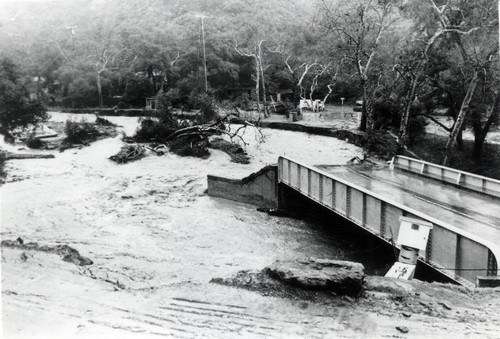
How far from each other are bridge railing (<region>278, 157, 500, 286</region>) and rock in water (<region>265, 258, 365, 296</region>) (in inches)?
112

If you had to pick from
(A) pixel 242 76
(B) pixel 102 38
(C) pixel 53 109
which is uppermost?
(B) pixel 102 38

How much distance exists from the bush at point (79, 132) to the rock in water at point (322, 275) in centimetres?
2830

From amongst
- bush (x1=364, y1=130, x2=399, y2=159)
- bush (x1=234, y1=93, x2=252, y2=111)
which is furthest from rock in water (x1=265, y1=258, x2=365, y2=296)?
bush (x1=234, y1=93, x2=252, y2=111)

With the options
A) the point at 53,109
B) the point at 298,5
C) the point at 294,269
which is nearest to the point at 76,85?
the point at 53,109

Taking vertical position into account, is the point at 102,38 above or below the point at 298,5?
below

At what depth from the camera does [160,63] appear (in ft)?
173

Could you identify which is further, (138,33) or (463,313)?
(138,33)

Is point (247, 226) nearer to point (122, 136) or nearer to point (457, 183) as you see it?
point (457, 183)

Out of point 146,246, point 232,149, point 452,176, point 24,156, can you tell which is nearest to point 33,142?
point 24,156

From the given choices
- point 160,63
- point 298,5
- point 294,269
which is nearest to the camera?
point 294,269

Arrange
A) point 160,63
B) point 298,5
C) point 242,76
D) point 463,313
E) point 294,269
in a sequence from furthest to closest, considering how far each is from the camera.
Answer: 1. point 298,5
2. point 242,76
3. point 160,63
4. point 294,269
5. point 463,313

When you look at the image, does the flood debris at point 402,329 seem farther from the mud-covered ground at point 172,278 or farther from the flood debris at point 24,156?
the flood debris at point 24,156

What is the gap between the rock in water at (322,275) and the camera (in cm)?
873

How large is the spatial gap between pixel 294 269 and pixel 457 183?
11.6 meters
